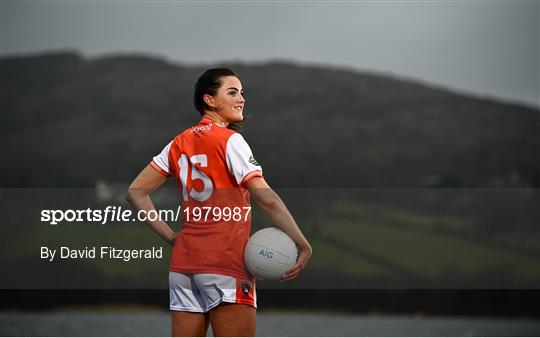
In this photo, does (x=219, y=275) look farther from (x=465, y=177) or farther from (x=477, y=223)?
(x=465, y=177)

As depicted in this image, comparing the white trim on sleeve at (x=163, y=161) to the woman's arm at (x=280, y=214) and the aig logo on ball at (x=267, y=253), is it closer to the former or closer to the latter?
the woman's arm at (x=280, y=214)

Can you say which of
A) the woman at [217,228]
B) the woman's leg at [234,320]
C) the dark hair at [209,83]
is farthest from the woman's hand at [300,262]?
the dark hair at [209,83]

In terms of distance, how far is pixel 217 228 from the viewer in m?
5.98

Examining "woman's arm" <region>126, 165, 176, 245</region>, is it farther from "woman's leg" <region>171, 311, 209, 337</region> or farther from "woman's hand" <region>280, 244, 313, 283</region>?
"woman's hand" <region>280, 244, 313, 283</region>

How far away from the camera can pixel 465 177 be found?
18288cm

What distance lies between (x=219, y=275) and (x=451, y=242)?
14200cm

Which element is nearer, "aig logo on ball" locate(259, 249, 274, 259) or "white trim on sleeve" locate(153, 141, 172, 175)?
"aig logo on ball" locate(259, 249, 274, 259)

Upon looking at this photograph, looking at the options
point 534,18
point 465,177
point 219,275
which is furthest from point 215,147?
point 534,18

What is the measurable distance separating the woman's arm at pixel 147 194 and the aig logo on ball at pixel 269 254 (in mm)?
569

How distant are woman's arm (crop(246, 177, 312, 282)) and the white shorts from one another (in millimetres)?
258

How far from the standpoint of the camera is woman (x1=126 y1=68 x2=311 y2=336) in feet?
19.3

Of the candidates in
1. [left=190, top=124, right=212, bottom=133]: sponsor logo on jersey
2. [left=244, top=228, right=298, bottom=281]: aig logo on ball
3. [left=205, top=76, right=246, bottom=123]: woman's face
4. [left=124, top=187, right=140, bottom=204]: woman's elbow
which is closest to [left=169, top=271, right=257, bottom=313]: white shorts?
[left=244, top=228, right=298, bottom=281]: aig logo on ball

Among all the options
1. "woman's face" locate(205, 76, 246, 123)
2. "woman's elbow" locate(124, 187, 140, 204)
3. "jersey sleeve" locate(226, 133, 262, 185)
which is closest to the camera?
"jersey sleeve" locate(226, 133, 262, 185)

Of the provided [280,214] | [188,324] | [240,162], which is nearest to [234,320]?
[188,324]
